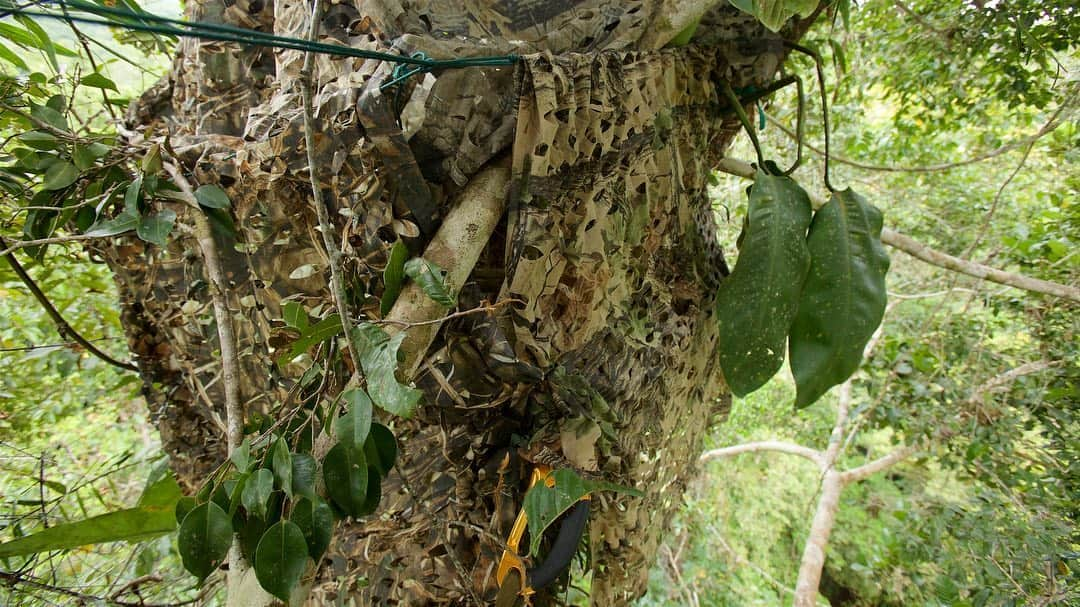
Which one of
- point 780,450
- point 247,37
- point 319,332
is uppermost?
point 247,37

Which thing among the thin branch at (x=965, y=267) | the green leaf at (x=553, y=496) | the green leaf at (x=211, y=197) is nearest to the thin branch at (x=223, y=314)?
the green leaf at (x=211, y=197)

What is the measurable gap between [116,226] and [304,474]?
39cm

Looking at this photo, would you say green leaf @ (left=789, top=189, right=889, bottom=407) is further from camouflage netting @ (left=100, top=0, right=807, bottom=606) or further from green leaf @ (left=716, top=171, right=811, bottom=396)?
camouflage netting @ (left=100, top=0, right=807, bottom=606)

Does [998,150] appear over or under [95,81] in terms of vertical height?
under

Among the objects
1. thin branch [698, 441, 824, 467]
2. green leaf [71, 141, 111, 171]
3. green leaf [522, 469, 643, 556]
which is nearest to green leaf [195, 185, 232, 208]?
green leaf [71, 141, 111, 171]

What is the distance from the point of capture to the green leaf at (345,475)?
52 centimetres

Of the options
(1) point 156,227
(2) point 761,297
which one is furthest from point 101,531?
(2) point 761,297

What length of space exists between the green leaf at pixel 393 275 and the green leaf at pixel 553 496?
27cm

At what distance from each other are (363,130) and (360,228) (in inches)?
4.3

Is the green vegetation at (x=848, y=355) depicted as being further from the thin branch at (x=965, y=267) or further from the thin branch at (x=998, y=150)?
the thin branch at (x=965, y=267)

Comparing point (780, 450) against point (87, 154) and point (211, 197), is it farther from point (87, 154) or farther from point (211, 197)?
point (87, 154)

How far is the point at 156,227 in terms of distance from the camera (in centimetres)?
64

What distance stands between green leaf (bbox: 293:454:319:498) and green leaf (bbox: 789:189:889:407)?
69 cm

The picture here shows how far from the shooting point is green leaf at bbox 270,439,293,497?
0.48 metres
